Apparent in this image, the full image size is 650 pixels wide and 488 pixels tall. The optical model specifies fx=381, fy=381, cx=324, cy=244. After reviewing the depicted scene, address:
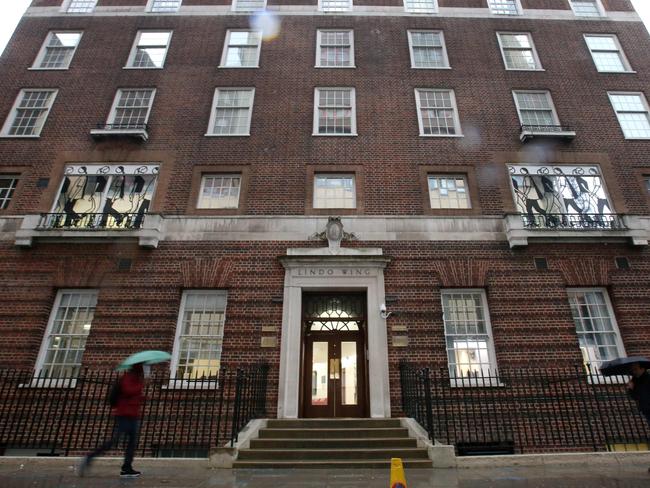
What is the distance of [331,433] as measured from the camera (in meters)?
8.55

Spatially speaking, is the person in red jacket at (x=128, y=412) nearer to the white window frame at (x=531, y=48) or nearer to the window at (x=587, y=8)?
the white window frame at (x=531, y=48)

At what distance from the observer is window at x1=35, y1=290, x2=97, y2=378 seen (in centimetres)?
1066

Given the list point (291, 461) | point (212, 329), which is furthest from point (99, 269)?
point (291, 461)

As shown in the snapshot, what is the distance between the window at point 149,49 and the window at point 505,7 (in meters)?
14.4

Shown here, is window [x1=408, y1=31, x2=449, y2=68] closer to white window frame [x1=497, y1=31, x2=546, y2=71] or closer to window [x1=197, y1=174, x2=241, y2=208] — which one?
white window frame [x1=497, y1=31, x2=546, y2=71]

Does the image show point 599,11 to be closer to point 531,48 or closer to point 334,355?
point 531,48

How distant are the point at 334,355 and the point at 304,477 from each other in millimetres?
4931

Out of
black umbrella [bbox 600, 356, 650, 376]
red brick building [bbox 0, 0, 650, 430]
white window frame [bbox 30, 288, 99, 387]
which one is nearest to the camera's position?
black umbrella [bbox 600, 356, 650, 376]

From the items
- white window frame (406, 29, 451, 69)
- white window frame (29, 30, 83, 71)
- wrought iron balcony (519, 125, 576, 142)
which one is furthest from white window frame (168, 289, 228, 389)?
white window frame (406, 29, 451, 69)

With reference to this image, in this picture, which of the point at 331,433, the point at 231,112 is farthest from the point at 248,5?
the point at 331,433

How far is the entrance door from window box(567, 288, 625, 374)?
6305mm

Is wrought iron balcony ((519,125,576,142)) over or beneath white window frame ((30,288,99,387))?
over

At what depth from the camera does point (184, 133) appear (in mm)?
13750

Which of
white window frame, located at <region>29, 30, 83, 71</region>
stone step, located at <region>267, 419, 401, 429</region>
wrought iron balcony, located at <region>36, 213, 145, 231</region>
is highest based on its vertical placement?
white window frame, located at <region>29, 30, 83, 71</region>
